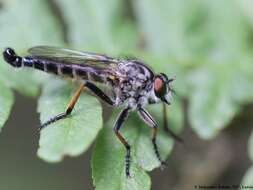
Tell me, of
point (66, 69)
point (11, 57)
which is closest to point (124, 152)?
point (66, 69)

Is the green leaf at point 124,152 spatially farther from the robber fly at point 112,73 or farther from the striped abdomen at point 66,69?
the striped abdomen at point 66,69

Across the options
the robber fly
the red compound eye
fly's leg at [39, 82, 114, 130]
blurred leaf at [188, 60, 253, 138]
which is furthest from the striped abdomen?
blurred leaf at [188, 60, 253, 138]

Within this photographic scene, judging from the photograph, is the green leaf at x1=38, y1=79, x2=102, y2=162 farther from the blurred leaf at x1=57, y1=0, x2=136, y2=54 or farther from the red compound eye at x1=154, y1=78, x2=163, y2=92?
the blurred leaf at x1=57, y1=0, x2=136, y2=54

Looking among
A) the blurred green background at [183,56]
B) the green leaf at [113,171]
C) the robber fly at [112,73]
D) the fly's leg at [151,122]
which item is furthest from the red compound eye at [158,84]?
the green leaf at [113,171]

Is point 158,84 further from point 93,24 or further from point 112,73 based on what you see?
point 93,24

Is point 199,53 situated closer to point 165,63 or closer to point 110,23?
point 165,63

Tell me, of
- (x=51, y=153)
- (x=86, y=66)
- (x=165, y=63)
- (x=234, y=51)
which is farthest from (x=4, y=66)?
(x=234, y=51)

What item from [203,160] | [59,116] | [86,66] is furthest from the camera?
[203,160]
